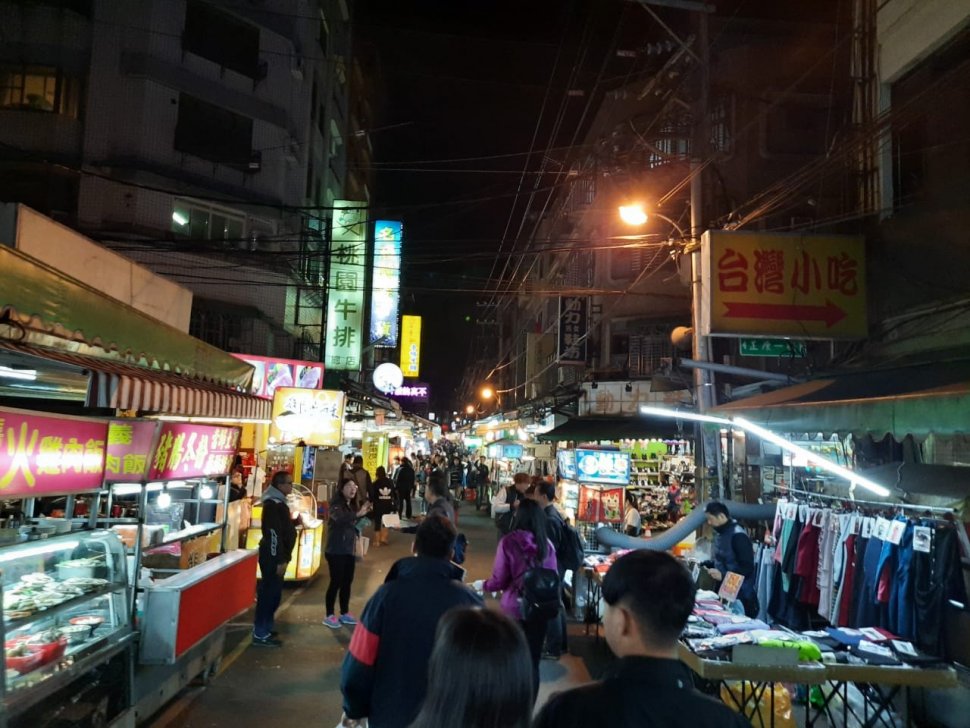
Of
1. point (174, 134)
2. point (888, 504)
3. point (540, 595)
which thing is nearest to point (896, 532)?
point (888, 504)

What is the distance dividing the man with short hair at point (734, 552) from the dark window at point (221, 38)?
69.1 feet

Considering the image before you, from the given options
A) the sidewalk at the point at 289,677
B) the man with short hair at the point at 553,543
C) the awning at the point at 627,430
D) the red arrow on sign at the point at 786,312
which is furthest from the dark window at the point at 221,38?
the man with short hair at the point at 553,543

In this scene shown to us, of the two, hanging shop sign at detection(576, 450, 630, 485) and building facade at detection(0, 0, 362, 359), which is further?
building facade at detection(0, 0, 362, 359)

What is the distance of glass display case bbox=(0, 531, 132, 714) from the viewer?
411 cm

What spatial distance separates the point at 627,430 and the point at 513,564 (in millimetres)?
9586

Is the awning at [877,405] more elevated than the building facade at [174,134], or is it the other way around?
the building facade at [174,134]

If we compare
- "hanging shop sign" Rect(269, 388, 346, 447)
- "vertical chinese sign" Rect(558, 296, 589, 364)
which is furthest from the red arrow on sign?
→ "vertical chinese sign" Rect(558, 296, 589, 364)

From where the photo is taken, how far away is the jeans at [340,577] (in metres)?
8.99

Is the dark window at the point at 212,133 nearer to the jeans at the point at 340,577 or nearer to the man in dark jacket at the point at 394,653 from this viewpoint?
the jeans at the point at 340,577

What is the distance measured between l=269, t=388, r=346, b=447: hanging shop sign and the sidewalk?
4.34 metres

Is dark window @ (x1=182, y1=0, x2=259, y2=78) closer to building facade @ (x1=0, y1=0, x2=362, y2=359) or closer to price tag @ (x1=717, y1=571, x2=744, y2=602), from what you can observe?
building facade @ (x1=0, y1=0, x2=362, y2=359)

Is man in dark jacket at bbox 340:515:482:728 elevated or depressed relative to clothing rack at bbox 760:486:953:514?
depressed

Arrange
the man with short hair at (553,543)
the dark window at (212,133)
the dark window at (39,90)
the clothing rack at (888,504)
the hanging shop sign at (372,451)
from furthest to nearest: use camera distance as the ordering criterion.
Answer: the hanging shop sign at (372,451) < the dark window at (212,133) < the dark window at (39,90) < the man with short hair at (553,543) < the clothing rack at (888,504)

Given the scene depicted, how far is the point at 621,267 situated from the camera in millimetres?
22188
